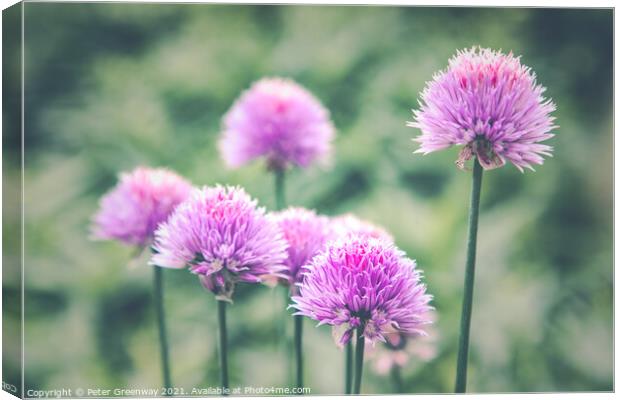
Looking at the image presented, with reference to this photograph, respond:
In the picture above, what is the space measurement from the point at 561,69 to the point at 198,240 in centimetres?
116

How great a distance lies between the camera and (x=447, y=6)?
1985 mm

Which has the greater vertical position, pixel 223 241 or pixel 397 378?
pixel 223 241

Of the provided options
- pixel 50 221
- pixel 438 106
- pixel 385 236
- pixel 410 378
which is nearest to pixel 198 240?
pixel 385 236

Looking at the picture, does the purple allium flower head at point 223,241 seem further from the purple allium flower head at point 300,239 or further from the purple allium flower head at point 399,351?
the purple allium flower head at point 399,351

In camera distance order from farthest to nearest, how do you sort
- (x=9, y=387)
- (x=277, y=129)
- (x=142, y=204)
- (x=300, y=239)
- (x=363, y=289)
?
(x=9, y=387), (x=277, y=129), (x=142, y=204), (x=300, y=239), (x=363, y=289)

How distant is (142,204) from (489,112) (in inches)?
30.1

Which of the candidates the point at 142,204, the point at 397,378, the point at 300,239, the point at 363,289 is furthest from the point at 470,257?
the point at 142,204

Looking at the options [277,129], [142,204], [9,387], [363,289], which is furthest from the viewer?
[9,387]

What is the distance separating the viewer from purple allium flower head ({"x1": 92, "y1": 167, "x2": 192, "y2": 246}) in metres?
1.59

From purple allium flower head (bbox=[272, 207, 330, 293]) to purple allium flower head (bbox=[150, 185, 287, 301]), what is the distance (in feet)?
0.10

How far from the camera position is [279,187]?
6.05ft

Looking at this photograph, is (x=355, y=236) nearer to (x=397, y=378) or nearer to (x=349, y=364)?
(x=349, y=364)

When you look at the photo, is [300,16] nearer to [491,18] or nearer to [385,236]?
[491,18]

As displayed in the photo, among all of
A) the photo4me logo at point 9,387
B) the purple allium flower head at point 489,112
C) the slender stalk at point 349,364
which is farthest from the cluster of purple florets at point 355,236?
the photo4me logo at point 9,387
